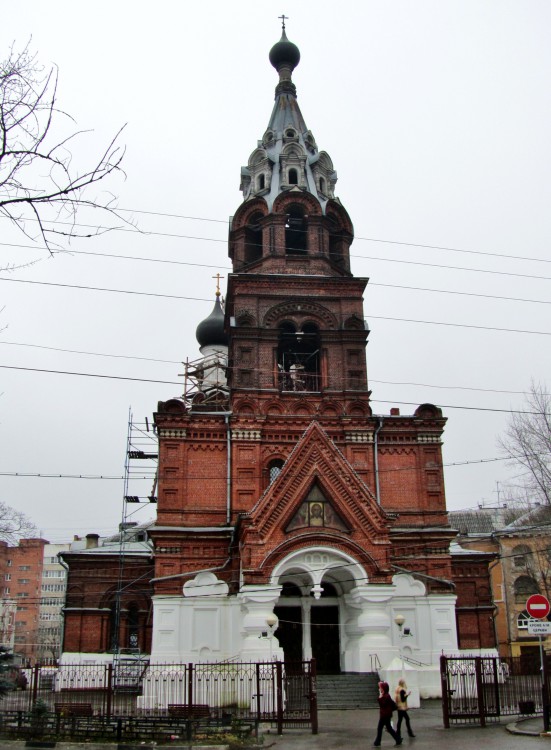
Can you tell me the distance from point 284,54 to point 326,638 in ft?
92.1

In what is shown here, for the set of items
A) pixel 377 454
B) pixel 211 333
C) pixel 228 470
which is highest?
pixel 211 333

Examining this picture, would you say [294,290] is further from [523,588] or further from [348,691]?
[523,588]

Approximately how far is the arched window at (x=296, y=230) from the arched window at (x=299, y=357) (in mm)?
3769

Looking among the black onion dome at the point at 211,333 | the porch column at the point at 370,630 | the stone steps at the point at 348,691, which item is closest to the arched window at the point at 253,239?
the black onion dome at the point at 211,333

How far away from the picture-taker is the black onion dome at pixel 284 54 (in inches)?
1555

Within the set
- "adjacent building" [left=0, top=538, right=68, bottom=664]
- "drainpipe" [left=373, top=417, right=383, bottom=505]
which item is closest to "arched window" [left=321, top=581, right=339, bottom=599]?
"drainpipe" [left=373, top=417, right=383, bottom=505]

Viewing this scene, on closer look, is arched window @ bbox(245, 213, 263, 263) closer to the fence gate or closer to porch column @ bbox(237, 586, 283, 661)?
porch column @ bbox(237, 586, 283, 661)

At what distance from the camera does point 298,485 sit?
25.1 metres

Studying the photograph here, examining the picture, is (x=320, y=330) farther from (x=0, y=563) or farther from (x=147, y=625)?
(x=0, y=563)

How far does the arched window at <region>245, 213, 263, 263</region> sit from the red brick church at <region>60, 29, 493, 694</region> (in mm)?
63

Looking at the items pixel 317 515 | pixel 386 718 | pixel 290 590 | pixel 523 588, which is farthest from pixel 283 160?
pixel 523 588

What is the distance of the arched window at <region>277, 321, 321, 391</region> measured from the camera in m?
30.7

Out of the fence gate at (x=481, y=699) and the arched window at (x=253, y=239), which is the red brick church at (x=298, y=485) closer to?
the arched window at (x=253, y=239)

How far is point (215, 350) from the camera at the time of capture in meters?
45.5
